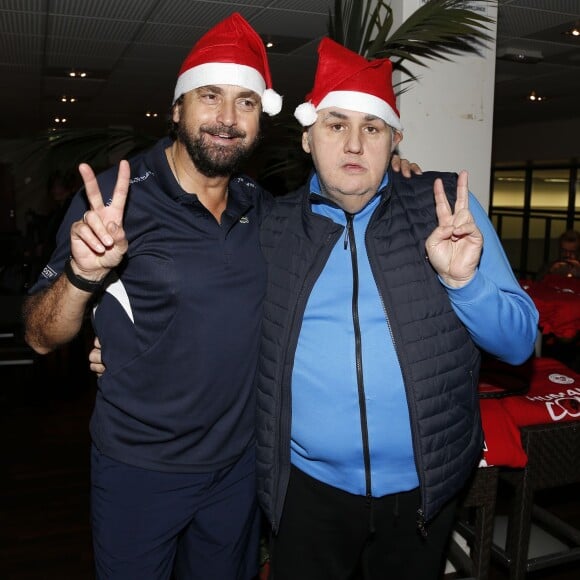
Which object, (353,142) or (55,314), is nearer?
(55,314)

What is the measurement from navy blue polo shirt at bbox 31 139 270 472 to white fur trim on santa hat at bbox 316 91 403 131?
0.42 m

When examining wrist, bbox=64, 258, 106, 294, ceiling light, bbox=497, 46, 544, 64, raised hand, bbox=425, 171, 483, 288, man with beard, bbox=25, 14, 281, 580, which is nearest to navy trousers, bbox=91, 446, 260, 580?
man with beard, bbox=25, 14, 281, 580

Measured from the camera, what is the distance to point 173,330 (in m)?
1.63

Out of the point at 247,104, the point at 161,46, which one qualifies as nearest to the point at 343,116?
the point at 247,104

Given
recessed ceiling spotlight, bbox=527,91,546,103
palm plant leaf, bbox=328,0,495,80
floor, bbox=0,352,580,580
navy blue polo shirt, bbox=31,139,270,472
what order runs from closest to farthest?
navy blue polo shirt, bbox=31,139,270,472, palm plant leaf, bbox=328,0,495,80, floor, bbox=0,352,580,580, recessed ceiling spotlight, bbox=527,91,546,103

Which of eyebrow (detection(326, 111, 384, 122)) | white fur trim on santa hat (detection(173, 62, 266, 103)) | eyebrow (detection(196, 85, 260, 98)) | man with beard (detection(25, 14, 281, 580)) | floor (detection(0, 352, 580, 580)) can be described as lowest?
floor (detection(0, 352, 580, 580))

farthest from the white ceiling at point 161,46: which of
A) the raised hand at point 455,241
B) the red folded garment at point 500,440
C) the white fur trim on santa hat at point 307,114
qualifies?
the raised hand at point 455,241

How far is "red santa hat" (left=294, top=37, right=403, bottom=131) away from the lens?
1.77m

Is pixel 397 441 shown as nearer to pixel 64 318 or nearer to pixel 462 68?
pixel 64 318

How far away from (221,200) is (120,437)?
67 cm

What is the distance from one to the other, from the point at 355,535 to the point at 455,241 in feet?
2.55

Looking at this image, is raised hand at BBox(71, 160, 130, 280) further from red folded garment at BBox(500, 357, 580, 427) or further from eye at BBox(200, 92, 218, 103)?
red folded garment at BBox(500, 357, 580, 427)

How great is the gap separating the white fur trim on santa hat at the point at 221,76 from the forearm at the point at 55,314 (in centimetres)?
67

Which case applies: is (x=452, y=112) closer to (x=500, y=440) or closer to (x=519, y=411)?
(x=519, y=411)
